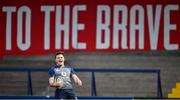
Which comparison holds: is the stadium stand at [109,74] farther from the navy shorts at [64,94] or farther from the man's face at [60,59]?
the man's face at [60,59]

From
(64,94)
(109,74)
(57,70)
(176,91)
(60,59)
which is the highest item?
(60,59)

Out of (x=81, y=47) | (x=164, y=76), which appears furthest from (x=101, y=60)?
(x=164, y=76)

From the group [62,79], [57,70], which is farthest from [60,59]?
[62,79]

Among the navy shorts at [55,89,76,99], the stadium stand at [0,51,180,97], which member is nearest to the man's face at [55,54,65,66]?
the navy shorts at [55,89,76,99]

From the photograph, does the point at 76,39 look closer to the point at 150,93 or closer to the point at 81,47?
the point at 81,47

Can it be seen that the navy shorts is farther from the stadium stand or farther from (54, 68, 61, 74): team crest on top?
the stadium stand

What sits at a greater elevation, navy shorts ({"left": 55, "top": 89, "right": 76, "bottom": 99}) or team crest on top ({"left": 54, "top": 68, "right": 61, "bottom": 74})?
team crest on top ({"left": 54, "top": 68, "right": 61, "bottom": 74})

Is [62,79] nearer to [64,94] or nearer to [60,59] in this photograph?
[64,94]

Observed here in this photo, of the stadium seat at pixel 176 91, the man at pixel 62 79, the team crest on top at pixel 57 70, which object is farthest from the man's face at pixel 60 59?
the stadium seat at pixel 176 91

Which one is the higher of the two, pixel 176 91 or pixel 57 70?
pixel 57 70

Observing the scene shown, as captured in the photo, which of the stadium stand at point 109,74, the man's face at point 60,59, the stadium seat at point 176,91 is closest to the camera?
the man's face at point 60,59

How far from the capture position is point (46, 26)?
1780cm

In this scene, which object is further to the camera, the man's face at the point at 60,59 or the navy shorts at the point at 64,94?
the navy shorts at the point at 64,94

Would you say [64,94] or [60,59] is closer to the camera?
[60,59]
